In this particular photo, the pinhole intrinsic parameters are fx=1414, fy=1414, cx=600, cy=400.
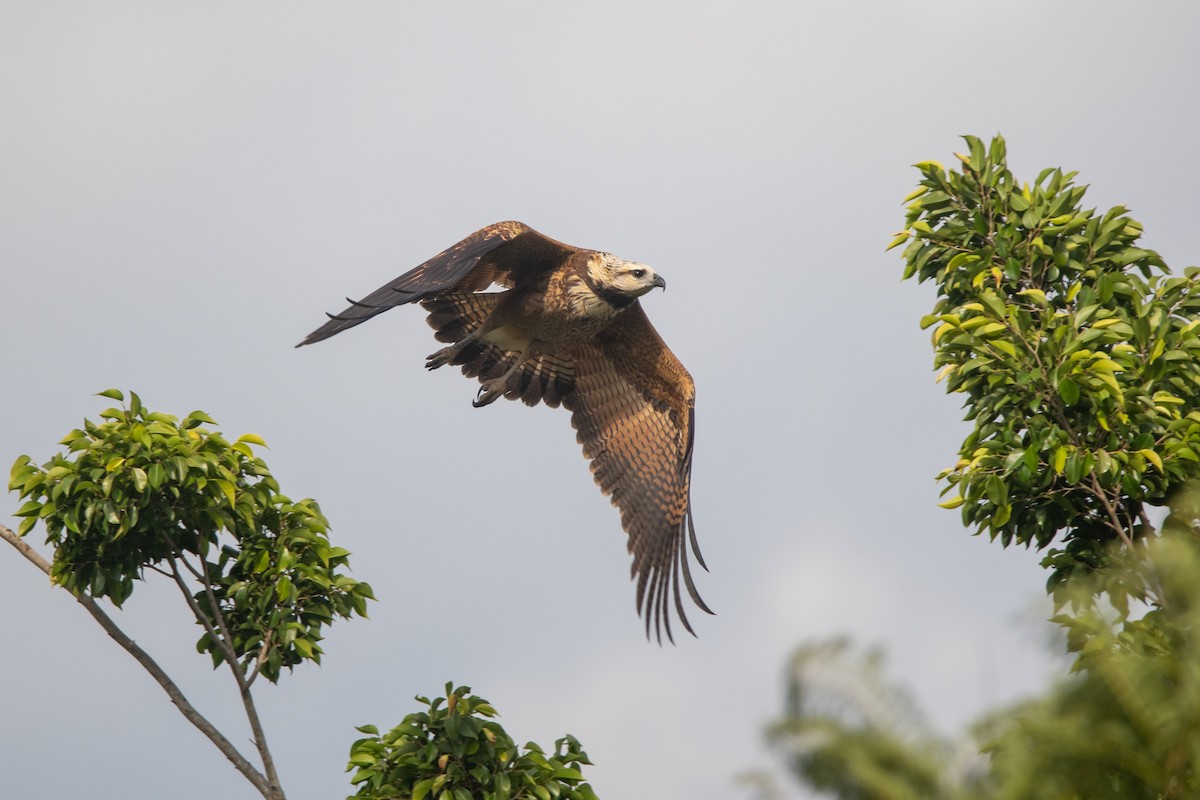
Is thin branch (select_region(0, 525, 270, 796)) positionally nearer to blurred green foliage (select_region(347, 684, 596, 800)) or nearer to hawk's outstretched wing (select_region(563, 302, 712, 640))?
blurred green foliage (select_region(347, 684, 596, 800))

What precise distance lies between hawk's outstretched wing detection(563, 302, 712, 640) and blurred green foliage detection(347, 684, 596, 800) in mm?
4207

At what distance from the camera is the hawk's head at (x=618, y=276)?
33.7ft

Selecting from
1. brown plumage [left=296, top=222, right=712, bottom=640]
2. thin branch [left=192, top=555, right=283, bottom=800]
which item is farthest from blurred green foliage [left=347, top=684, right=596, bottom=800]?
brown plumage [left=296, top=222, right=712, bottom=640]

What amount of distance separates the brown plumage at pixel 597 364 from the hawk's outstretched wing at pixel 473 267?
0.6 inches

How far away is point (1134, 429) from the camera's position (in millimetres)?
6746

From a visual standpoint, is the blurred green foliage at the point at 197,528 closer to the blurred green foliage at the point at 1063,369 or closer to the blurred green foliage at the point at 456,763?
the blurred green foliage at the point at 456,763

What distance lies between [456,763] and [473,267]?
14.3 feet

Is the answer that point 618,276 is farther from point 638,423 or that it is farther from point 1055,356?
point 1055,356

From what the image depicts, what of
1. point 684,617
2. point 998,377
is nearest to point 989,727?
point 998,377

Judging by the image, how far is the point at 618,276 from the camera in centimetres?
1028

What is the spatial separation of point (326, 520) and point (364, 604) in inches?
19.7

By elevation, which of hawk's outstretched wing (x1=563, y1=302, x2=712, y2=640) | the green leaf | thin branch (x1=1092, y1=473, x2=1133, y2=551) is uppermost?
hawk's outstretched wing (x1=563, y1=302, x2=712, y2=640)

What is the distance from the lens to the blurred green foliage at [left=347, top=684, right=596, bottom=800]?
6559 mm

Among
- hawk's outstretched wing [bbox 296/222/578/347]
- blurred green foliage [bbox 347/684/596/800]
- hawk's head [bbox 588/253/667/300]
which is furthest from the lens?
hawk's head [bbox 588/253/667/300]
